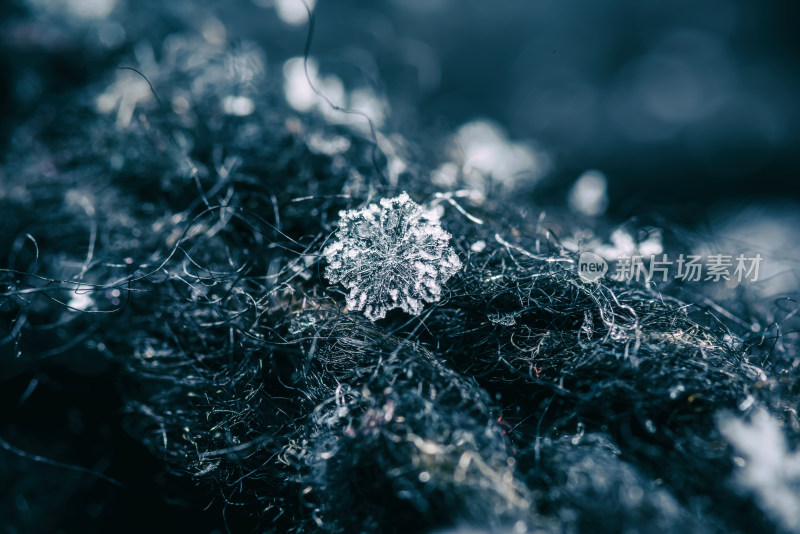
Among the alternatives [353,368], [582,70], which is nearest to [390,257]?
[353,368]

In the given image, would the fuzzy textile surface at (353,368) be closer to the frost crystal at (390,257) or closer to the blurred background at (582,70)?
the frost crystal at (390,257)

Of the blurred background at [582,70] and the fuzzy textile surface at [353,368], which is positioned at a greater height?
the blurred background at [582,70]

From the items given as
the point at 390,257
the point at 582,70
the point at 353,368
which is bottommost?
the point at 353,368

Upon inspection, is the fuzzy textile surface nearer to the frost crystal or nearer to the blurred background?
the frost crystal

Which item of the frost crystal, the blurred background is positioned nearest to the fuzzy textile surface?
the frost crystal

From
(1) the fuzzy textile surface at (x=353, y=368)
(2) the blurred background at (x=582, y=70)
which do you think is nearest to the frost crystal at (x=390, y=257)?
(1) the fuzzy textile surface at (x=353, y=368)

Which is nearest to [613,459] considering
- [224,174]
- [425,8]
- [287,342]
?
[287,342]

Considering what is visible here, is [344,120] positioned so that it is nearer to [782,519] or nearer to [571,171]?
[571,171]

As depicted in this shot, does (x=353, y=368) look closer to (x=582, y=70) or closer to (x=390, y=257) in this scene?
(x=390, y=257)
